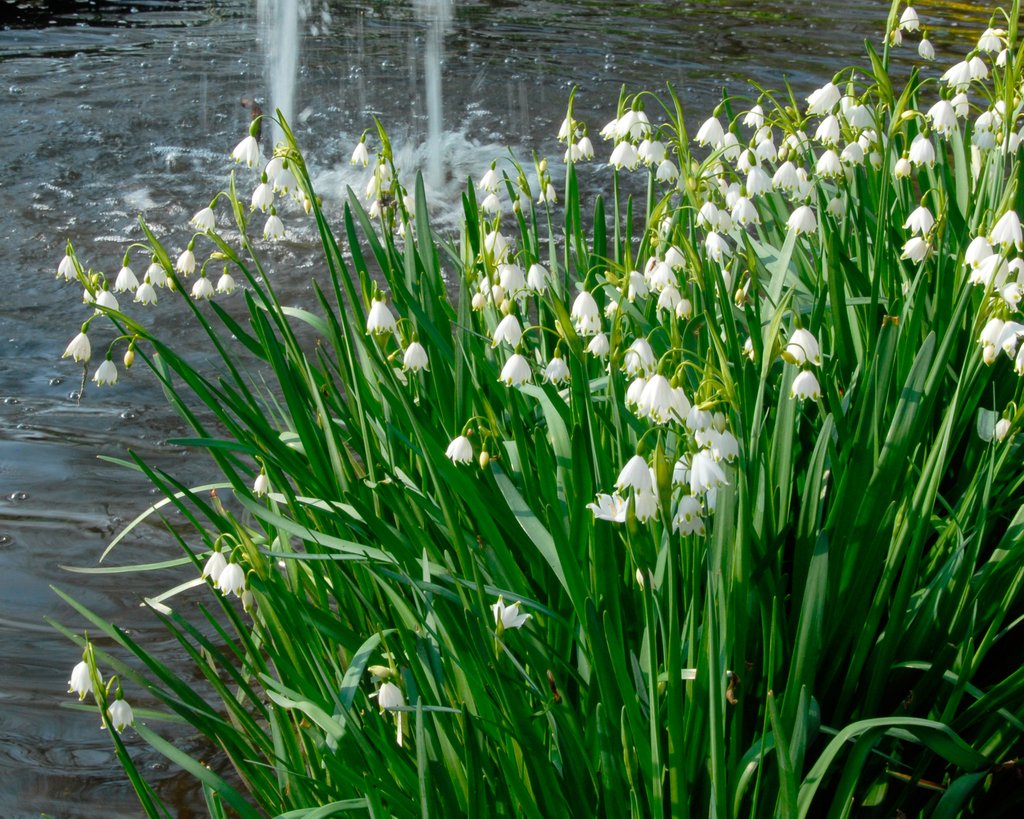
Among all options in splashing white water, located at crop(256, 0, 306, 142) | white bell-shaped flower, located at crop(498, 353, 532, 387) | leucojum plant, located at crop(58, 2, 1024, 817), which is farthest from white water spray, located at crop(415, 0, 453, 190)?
white bell-shaped flower, located at crop(498, 353, 532, 387)

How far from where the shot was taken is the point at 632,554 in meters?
1.74

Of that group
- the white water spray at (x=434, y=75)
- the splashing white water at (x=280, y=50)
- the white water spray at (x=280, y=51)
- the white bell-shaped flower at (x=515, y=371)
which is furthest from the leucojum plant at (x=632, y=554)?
the splashing white water at (x=280, y=50)

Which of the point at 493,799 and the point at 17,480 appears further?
the point at 17,480

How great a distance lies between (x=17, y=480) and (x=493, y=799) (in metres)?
2.78

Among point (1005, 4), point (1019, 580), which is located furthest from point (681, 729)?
point (1005, 4)

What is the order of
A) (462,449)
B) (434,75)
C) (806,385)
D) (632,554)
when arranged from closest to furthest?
1. (632,554)
2. (806,385)
3. (462,449)
4. (434,75)

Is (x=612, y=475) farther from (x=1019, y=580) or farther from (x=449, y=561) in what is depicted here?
(x=1019, y=580)

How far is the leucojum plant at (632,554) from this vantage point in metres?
1.71

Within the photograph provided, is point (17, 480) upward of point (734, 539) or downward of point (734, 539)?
downward

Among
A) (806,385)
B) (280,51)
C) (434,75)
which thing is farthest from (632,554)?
(280,51)

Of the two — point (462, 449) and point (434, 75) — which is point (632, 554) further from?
point (434, 75)

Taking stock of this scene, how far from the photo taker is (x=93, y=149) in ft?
23.8

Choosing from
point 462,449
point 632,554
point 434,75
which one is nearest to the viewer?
point 632,554

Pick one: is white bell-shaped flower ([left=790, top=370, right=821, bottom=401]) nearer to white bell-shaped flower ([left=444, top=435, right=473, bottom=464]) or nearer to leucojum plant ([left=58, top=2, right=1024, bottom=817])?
leucojum plant ([left=58, top=2, right=1024, bottom=817])
